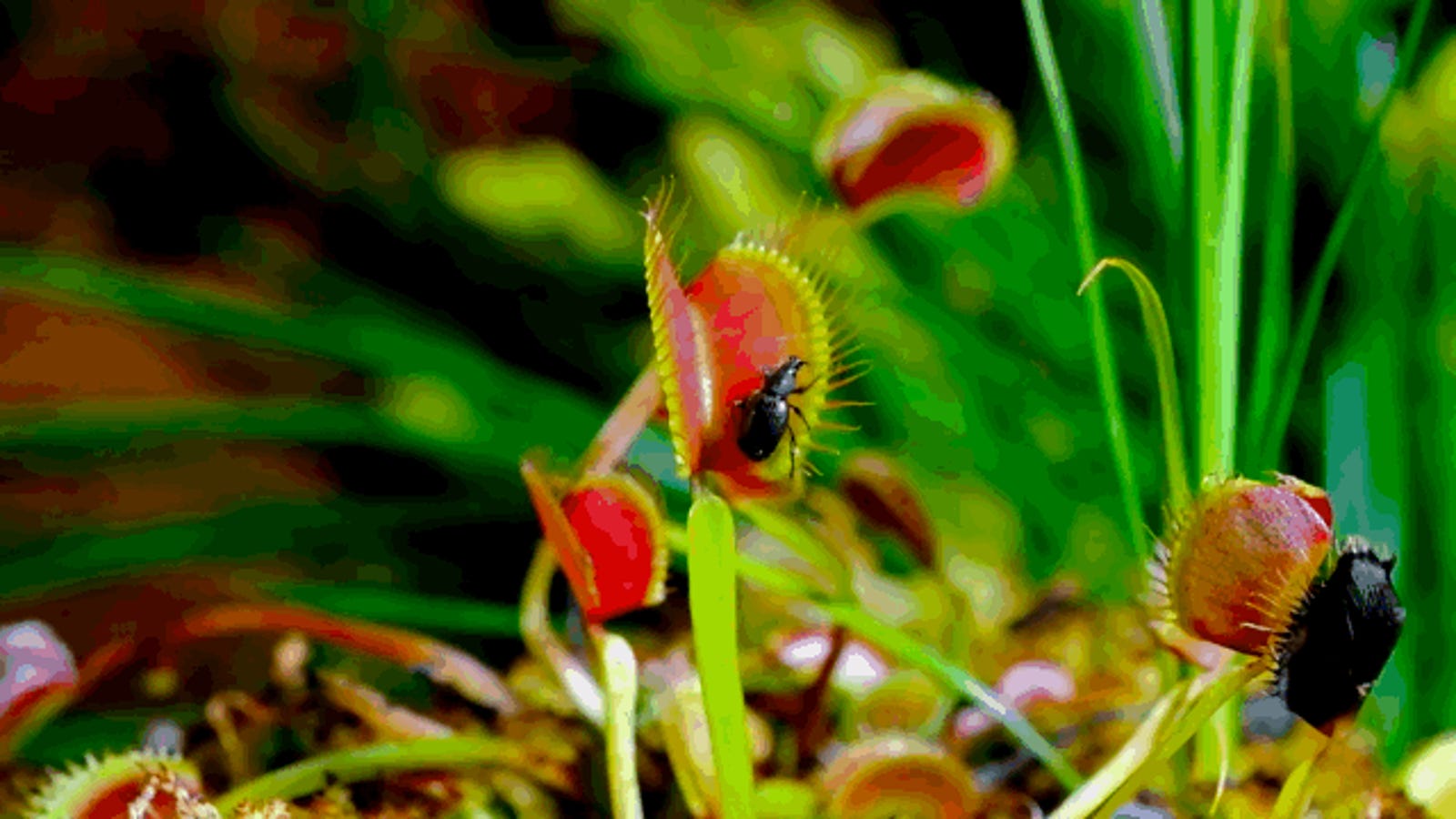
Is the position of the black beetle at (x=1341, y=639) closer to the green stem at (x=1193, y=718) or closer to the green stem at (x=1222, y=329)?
the green stem at (x=1193, y=718)

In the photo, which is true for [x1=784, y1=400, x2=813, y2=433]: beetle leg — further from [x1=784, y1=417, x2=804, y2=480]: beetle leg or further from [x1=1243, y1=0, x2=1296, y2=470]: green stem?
[x1=1243, y1=0, x2=1296, y2=470]: green stem

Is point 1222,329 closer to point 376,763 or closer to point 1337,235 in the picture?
point 1337,235

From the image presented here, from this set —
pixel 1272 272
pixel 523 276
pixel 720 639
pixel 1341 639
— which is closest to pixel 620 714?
pixel 720 639

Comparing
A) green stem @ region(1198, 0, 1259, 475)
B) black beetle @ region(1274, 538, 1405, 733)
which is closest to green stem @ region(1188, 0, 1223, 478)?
green stem @ region(1198, 0, 1259, 475)

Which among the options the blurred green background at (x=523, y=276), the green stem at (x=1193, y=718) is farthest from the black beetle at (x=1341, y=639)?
the blurred green background at (x=523, y=276)

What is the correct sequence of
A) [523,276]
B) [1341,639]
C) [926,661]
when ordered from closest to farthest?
[1341,639] → [926,661] → [523,276]

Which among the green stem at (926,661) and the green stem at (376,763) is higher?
the green stem at (376,763)
